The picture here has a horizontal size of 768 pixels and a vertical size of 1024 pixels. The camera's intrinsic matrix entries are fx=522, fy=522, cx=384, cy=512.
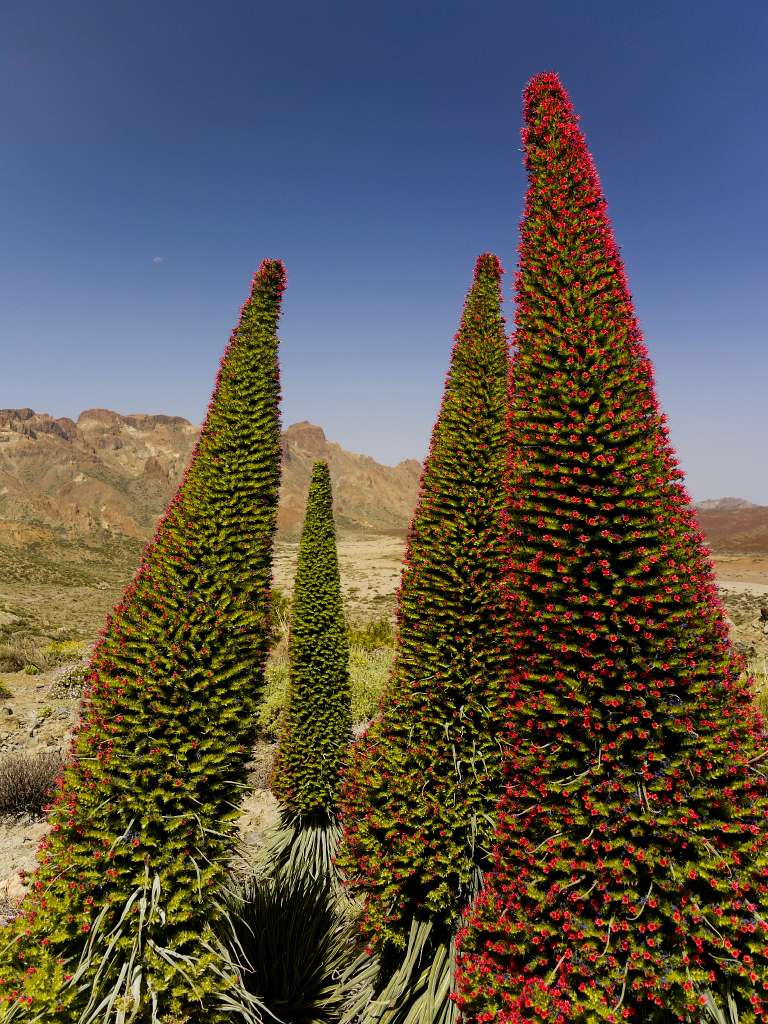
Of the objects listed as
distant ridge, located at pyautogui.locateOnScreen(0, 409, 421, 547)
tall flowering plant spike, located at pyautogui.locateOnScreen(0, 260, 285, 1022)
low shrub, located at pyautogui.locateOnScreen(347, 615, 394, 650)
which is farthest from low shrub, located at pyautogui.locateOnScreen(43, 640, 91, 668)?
distant ridge, located at pyautogui.locateOnScreen(0, 409, 421, 547)

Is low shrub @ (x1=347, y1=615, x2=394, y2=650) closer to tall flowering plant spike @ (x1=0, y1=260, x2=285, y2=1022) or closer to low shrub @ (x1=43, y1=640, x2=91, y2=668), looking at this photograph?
low shrub @ (x1=43, y1=640, x2=91, y2=668)

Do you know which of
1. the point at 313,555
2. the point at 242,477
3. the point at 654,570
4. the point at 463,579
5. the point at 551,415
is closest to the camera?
the point at 654,570

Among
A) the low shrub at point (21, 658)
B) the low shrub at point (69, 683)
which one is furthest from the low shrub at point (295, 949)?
the low shrub at point (21, 658)

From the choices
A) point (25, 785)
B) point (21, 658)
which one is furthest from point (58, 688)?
point (25, 785)

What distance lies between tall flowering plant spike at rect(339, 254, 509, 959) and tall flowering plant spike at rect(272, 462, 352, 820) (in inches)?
89.9

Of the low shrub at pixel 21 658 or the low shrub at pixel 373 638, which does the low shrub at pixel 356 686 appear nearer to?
the low shrub at pixel 373 638

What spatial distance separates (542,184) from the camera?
335 centimetres

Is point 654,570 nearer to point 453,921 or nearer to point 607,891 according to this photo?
point 607,891

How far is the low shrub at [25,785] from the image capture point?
8.60m

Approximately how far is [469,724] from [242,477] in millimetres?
2635

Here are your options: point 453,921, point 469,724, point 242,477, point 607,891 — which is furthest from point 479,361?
point 453,921

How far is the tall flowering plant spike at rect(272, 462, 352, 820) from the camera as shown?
6871mm

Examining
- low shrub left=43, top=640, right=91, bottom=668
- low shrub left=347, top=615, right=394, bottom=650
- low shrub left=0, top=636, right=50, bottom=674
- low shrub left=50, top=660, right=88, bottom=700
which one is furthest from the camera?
low shrub left=347, top=615, right=394, bottom=650

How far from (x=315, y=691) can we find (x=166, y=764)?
13.0 feet
